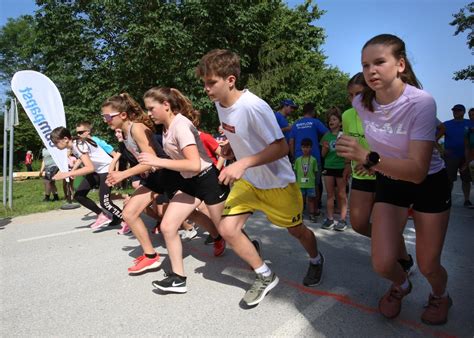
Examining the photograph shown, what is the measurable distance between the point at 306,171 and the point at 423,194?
3683 millimetres

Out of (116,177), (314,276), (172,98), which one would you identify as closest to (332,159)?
(314,276)

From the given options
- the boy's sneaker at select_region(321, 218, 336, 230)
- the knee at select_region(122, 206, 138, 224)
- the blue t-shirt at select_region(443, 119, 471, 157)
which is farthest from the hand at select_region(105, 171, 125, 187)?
the blue t-shirt at select_region(443, 119, 471, 157)

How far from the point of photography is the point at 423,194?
2.43 m

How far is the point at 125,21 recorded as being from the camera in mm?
14664

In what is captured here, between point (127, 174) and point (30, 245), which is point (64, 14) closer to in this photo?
point (30, 245)

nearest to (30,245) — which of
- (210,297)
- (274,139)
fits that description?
(210,297)

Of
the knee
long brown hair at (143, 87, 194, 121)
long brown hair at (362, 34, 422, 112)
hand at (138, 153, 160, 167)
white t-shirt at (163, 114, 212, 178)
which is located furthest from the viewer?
the knee

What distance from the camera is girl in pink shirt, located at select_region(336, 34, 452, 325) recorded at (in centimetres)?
214

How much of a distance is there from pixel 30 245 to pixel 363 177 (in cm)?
445

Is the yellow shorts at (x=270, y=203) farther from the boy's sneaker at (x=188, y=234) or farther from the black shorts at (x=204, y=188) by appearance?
the boy's sneaker at (x=188, y=234)

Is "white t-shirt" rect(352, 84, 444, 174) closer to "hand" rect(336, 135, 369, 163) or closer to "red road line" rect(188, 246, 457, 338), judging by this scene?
"hand" rect(336, 135, 369, 163)

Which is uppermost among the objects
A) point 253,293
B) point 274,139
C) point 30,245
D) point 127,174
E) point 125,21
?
point 125,21

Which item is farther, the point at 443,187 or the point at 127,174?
the point at 127,174

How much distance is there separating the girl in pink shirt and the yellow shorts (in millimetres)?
715
